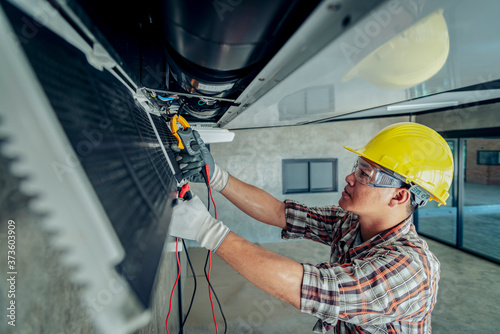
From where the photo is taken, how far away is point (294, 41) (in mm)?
472

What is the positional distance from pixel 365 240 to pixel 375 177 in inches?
13.6

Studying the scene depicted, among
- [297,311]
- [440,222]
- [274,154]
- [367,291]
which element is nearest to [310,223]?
[367,291]

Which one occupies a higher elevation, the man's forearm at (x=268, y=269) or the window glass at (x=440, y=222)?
the man's forearm at (x=268, y=269)

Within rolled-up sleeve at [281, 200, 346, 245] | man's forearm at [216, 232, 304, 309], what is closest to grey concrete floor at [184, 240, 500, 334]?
rolled-up sleeve at [281, 200, 346, 245]

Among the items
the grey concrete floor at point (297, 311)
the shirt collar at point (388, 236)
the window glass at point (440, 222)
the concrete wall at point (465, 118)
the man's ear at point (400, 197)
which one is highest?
the concrete wall at point (465, 118)

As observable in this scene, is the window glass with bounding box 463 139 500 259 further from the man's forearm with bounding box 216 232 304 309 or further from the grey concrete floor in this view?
the man's forearm with bounding box 216 232 304 309

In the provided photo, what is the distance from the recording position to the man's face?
1.17 metres

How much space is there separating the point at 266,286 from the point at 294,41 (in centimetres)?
77

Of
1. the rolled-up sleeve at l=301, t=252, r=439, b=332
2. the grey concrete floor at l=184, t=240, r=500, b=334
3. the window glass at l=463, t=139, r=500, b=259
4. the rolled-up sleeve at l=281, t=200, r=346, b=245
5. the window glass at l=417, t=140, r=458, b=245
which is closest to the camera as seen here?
the rolled-up sleeve at l=301, t=252, r=439, b=332

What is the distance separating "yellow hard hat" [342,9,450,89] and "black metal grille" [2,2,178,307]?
0.56m

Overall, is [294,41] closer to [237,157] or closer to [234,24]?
[234,24]

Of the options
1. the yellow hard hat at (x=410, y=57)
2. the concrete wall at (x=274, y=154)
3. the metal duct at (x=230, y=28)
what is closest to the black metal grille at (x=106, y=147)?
the metal duct at (x=230, y=28)

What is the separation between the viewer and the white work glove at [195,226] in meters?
0.92

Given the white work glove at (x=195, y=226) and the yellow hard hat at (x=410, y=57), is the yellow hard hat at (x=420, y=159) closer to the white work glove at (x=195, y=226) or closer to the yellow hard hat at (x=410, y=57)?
the yellow hard hat at (x=410, y=57)
